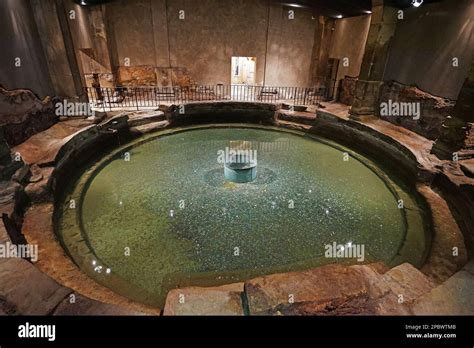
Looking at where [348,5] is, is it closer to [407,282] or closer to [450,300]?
[407,282]

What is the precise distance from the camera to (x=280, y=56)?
45.9 feet

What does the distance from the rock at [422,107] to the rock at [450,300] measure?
6398mm

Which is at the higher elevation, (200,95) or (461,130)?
(461,130)

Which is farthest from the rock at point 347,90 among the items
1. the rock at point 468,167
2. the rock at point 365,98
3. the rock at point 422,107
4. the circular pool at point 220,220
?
the rock at point 468,167

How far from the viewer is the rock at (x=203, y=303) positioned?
2.40 meters

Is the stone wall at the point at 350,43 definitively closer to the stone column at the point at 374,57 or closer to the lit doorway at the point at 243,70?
the stone column at the point at 374,57

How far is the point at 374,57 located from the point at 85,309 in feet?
36.0

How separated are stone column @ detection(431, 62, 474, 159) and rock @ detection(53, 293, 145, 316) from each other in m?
7.89

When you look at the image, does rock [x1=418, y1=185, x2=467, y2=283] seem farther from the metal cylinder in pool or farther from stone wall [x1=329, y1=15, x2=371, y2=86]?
stone wall [x1=329, y1=15, x2=371, y2=86]

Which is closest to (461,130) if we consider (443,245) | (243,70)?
(443,245)

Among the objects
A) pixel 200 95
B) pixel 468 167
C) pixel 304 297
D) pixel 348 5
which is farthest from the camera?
pixel 200 95

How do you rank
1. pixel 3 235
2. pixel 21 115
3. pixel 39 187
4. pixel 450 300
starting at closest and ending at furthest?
1. pixel 450 300
2. pixel 3 235
3. pixel 39 187
4. pixel 21 115

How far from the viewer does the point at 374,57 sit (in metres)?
9.16
